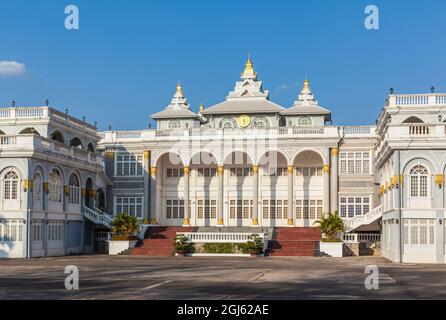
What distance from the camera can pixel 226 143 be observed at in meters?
58.3

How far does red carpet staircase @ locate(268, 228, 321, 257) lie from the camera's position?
157 feet

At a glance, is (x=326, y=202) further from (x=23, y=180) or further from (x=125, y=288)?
(x=125, y=288)

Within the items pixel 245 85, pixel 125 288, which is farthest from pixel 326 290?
pixel 245 85

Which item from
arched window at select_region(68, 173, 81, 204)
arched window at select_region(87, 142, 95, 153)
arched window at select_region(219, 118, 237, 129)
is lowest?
arched window at select_region(68, 173, 81, 204)

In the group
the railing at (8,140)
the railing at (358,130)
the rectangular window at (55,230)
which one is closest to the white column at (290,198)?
the railing at (358,130)

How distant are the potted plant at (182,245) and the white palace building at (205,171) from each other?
8113 millimetres

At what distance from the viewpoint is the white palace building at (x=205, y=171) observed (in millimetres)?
45938

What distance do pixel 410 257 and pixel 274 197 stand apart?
70.0 feet

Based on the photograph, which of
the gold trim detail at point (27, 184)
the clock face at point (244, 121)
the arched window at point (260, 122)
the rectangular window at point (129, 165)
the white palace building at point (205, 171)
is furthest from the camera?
the clock face at point (244, 121)

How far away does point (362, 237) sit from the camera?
2116 inches

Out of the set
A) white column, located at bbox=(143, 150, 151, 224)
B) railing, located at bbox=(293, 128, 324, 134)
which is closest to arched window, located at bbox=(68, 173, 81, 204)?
white column, located at bbox=(143, 150, 151, 224)

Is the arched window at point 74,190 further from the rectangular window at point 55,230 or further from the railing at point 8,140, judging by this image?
the railing at point 8,140

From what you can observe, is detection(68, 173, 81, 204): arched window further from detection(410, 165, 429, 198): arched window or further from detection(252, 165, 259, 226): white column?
detection(410, 165, 429, 198): arched window

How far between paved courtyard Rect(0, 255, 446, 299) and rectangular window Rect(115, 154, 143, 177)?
2850 centimetres
